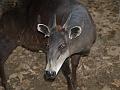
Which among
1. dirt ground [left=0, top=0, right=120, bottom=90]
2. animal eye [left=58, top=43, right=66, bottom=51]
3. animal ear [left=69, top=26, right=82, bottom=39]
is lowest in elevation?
dirt ground [left=0, top=0, right=120, bottom=90]

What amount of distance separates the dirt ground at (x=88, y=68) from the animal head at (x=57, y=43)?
1.09 m

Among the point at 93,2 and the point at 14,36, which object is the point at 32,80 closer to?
the point at 14,36

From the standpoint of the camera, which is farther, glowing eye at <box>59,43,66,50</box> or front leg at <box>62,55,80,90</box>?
front leg at <box>62,55,80,90</box>

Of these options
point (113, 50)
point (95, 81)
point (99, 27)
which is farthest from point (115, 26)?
point (95, 81)

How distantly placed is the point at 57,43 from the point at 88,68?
1.46 meters

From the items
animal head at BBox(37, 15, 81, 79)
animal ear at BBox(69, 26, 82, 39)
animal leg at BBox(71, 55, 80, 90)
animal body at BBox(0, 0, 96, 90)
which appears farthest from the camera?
animal leg at BBox(71, 55, 80, 90)

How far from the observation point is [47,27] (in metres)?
3.80

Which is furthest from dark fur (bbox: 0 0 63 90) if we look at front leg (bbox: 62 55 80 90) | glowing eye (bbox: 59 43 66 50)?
glowing eye (bbox: 59 43 66 50)

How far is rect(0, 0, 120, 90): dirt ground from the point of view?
4742 millimetres

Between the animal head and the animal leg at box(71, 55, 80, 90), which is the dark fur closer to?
the animal leg at box(71, 55, 80, 90)

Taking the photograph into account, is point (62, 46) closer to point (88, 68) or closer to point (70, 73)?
point (70, 73)

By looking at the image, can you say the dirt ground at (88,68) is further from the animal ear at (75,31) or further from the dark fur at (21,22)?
the animal ear at (75,31)

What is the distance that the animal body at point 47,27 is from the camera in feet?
12.7

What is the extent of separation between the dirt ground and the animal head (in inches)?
42.7
